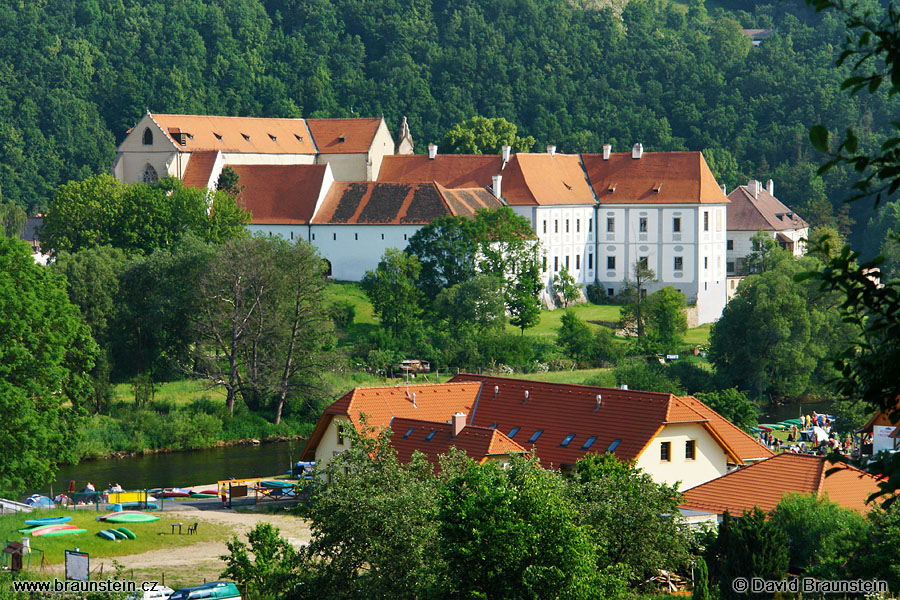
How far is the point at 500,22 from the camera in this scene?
408 feet

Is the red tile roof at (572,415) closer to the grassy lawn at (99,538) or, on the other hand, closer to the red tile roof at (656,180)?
the grassy lawn at (99,538)

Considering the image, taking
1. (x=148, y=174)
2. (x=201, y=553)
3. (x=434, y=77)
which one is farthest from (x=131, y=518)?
(x=434, y=77)

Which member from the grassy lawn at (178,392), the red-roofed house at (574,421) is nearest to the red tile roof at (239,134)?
the grassy lawn at (178,392)

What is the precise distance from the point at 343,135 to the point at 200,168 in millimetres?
11549

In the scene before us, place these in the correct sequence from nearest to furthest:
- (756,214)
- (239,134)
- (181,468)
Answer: (181,468) < (239,134) < (756,214)

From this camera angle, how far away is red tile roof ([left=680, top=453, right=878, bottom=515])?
90.8ft

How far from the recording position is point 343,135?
84375 millimetres

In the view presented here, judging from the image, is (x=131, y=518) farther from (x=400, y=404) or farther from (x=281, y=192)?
(x=281, y=192)

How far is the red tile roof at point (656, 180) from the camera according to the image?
7594 cm

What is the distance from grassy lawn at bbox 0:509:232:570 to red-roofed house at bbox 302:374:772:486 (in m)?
4.54

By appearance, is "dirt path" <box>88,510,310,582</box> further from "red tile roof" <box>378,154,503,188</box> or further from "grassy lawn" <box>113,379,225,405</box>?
"red tile roof" <box>378,154,503,188</box>

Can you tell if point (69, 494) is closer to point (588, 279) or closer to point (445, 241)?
point (445, 241)

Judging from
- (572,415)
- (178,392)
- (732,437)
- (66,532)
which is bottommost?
(66,532)
